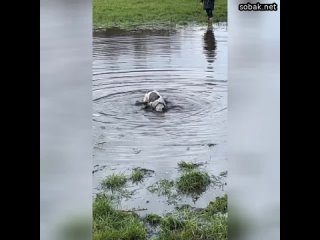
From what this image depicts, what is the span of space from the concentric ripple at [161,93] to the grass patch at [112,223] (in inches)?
9.9

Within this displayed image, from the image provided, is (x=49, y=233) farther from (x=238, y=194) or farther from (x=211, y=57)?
(x=211, y=57)

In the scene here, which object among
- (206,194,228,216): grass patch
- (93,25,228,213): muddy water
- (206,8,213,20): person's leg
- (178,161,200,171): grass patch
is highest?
(206,8,213,20): person's leg

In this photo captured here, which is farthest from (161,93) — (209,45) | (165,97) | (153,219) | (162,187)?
(153,219)

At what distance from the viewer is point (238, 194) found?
3500mm

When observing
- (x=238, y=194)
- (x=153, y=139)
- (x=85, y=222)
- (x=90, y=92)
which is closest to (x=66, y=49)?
(x=90, y=92)

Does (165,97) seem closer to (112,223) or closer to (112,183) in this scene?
(112,183)

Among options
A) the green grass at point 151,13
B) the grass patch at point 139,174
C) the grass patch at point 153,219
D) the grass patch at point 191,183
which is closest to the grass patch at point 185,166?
the grass patch at point 191,183

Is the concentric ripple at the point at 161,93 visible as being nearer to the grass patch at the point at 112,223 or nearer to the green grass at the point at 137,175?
the green grass at the point at 137,175

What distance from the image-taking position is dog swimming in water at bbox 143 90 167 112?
364 centimetres

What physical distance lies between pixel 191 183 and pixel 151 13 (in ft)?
3.15

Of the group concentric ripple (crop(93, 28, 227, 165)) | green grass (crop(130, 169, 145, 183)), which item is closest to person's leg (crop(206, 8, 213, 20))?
concentric ripple (crop(93, 28, 227, 165))

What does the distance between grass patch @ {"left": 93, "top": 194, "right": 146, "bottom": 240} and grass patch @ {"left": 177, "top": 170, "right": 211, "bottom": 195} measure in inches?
11.4

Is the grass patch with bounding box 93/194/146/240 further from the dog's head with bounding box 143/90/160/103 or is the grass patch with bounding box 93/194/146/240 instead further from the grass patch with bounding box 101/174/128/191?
the dog's head with bounding box 143/90/160/103

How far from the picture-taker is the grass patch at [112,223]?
3510mm
